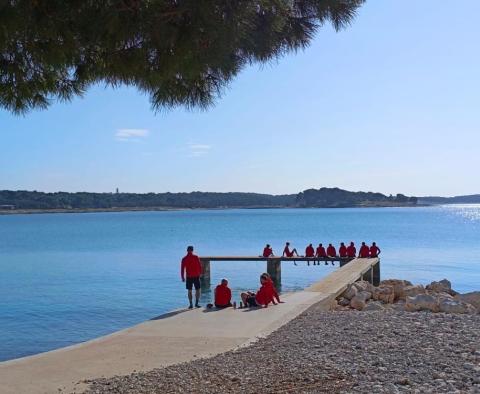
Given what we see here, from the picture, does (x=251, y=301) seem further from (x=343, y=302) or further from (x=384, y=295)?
(x=384, y=295)

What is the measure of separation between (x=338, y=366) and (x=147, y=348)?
3198mm

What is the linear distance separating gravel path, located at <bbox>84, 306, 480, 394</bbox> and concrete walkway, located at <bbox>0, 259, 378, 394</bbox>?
1.72 ft

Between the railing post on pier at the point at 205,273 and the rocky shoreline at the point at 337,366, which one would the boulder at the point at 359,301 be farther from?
the railing post on pier at the point at 205,273

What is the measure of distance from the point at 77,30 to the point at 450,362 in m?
5.03

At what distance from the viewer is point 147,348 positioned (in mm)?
9273

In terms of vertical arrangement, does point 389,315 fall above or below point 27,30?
below

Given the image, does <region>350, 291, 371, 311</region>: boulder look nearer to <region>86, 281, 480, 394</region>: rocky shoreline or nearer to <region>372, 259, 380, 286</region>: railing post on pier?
<region>86, 281, 480, 394</region>: rocky shoreline

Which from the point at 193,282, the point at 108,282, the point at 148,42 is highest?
the point at 148,42

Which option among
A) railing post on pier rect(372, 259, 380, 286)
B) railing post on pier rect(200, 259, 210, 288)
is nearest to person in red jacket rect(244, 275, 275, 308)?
railing post on pier rect(372, 259, 380, 286)

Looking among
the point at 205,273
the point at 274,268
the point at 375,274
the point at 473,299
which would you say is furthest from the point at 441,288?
the point at 205,273

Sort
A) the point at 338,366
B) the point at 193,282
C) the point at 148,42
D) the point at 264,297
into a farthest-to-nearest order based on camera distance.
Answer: the point at 193,282 < the point at 264,297 < the point at 338,366 < the point at 148,42

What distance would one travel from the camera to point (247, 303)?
13.4 m

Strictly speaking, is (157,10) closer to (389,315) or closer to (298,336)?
(298,336)

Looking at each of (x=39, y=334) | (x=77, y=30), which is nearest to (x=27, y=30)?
(x=77, y=30)
